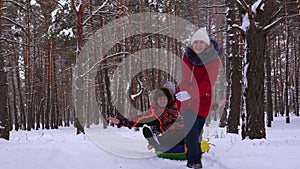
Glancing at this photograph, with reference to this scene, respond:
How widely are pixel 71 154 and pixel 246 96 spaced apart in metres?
3.87

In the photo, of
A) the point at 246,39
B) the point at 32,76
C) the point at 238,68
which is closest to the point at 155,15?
the point at 238,68

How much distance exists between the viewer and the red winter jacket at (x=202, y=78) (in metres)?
4.37

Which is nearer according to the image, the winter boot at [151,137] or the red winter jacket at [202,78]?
the red winter jacket at [202,78]

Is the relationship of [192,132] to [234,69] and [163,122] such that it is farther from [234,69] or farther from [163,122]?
[234,69]

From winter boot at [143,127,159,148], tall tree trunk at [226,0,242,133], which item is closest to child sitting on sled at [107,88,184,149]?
winter boot at [143,127,159,148]

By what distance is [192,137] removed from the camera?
449 centimetres

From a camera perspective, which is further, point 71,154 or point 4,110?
point 4,110

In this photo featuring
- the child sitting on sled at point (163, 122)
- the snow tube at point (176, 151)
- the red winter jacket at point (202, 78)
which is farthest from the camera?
the child sitting on sled at point (163, 122)

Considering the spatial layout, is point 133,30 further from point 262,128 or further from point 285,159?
point 285,159

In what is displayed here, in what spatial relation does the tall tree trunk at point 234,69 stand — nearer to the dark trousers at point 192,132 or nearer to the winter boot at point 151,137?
the winter boot at point 151,137

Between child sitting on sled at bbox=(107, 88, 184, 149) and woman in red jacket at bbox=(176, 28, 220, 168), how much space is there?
0.75 metres

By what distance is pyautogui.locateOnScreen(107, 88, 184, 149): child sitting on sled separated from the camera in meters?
5.30

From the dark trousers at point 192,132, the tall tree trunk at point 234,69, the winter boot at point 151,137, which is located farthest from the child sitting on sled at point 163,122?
the tall tree trunk at point 234,69

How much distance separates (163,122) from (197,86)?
1381mm
